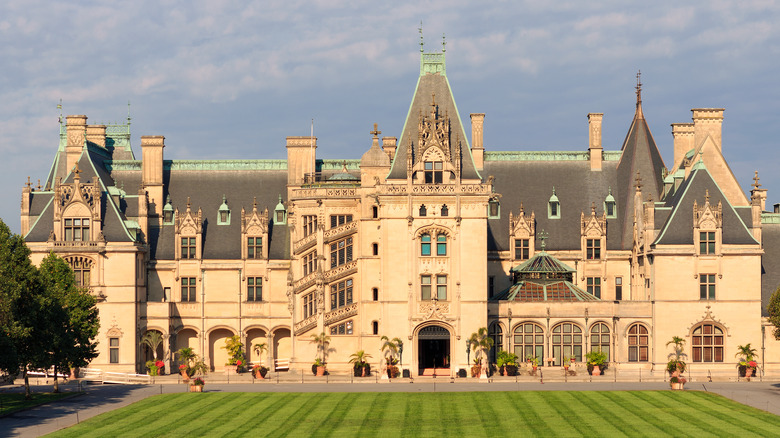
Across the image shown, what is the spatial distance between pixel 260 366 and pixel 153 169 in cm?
2211

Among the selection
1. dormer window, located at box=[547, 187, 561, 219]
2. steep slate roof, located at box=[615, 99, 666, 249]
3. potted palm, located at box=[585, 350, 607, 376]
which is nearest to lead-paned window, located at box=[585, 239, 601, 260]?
steep slate roof, located at box=[615, 99, 666, 249]

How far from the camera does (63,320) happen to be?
72.5m

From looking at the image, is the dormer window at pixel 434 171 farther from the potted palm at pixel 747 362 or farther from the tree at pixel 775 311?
the potted palm at pixel 747 362

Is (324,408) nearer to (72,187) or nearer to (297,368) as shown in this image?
(297,368)

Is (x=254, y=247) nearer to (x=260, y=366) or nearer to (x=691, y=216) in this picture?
(x=260, y=366)

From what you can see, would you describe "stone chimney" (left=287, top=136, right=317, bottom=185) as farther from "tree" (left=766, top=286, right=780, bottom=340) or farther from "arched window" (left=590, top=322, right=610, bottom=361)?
"tree" (left=766, top=286, right=780, bottom=340)

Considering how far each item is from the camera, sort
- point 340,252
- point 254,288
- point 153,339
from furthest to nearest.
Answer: point 254,288 < point 153,339 < point 340,252

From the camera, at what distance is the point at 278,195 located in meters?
101

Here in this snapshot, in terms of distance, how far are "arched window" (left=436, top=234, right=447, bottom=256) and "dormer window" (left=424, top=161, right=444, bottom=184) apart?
4.03m

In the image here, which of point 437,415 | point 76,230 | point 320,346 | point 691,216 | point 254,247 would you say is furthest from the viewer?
point 254,247

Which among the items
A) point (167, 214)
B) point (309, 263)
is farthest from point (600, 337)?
point (167, 214)

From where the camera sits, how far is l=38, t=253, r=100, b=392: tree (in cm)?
7069

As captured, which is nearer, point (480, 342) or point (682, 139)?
point (480, 342)

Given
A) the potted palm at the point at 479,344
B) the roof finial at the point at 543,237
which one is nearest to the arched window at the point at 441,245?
the potted palm at the point at 479,344
